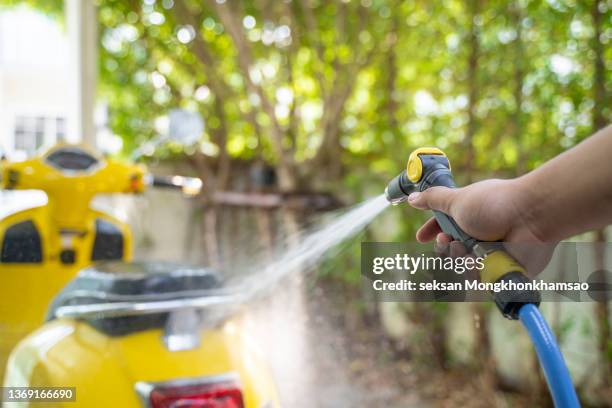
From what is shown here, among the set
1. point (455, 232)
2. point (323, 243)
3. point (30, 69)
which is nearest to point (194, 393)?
point (323, 243)

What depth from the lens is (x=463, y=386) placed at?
6.17 feet

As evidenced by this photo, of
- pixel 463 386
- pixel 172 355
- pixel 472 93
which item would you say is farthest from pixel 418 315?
pixel 172 355

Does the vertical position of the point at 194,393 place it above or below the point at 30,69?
below

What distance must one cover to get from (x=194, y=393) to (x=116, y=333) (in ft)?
0.46

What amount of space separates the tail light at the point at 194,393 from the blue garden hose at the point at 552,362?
1.58ft

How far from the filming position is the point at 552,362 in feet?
1.47

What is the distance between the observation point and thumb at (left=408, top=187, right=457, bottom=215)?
0.50 metres

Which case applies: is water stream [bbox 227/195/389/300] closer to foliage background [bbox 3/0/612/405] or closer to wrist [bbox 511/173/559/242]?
wrist [bbox 511/173/559/242]

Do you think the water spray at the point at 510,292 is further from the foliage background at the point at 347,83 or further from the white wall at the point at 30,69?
the white wall at the point at 30,69

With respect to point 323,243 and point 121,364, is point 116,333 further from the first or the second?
point 323,243

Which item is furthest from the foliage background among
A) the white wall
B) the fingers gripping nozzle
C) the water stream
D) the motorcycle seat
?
the fingers gripping nozzle

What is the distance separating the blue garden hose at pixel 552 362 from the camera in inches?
17.5

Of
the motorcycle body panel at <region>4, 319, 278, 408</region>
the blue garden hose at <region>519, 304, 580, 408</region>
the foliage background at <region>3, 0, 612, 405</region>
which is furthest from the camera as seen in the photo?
the foliage background at <region>3, 0, 612, 405</region>

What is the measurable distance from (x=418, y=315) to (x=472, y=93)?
83 centimetres
